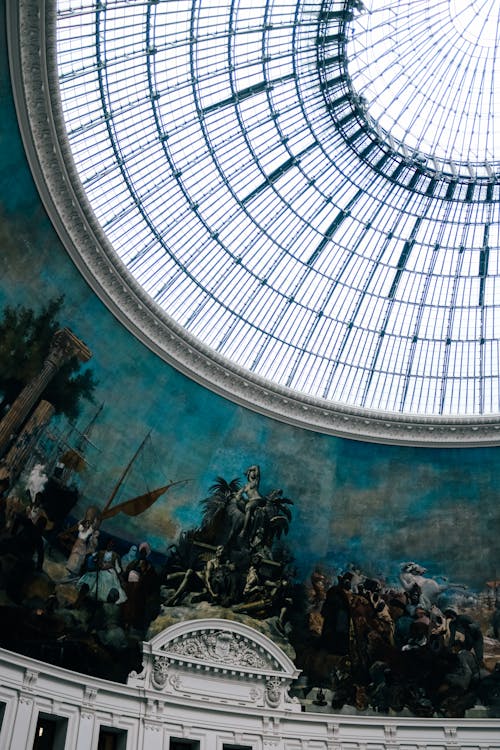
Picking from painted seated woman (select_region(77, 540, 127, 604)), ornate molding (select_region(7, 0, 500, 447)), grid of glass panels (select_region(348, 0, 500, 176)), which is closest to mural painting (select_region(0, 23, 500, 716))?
painted seated woman (select_region(77, 540, 127, 604))

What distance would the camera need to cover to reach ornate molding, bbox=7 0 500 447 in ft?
64.3

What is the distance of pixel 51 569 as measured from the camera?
83.3ft

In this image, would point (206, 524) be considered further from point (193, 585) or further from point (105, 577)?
point (105, 577)

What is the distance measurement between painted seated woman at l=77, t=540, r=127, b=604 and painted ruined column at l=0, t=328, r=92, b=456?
5706mm

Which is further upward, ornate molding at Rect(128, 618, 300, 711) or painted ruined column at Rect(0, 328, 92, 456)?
painted ruined column at Rect(0, 328, 92, 456)

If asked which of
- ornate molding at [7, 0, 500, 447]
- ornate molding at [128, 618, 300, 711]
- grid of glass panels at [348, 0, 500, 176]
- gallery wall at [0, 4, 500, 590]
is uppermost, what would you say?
grid of glass panels at [348, 0, 500, 176]

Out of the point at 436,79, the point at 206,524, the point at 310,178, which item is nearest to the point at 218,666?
the point at 206,524

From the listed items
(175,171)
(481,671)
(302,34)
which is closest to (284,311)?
(175,171)

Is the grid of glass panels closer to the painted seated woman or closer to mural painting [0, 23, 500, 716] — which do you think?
mural painting [0, 23, 500, 716]

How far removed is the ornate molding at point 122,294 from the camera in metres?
19.6

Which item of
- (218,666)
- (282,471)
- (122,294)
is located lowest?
(218,666)

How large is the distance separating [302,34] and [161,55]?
5047 millimetres

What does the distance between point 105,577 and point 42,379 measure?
7.48m

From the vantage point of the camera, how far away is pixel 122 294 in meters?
26.7
